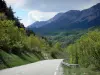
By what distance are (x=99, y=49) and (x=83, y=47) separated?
733 cm

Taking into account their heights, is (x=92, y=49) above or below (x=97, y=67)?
above

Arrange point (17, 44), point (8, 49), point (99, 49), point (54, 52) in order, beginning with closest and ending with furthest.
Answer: point (99, 49) < point (8, 49) < point (17, 44) < point (54, 52)

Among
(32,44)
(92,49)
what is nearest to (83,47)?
(92,49)

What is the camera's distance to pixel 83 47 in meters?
52.1

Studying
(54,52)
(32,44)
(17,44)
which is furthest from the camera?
(54,52)

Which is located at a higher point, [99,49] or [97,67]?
[99,49]

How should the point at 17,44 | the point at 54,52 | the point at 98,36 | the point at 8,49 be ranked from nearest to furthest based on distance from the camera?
the point at 98,36 → the point at 8,49 → the point at 17,44 → the point at 54,52

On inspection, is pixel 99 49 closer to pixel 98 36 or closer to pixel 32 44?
pixel 98 36

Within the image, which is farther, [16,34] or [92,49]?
[16,34]

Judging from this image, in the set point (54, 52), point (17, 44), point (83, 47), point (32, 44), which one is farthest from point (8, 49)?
point (54, 52)

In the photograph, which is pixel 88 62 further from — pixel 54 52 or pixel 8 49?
pixel 54 52

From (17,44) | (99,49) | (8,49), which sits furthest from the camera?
(17,44)

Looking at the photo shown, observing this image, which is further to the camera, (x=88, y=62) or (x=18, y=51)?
(x=18, y=51)

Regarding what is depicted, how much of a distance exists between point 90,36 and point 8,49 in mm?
18180
